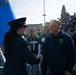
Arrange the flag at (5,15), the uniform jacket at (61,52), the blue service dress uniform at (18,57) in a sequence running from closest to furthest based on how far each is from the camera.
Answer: the blue service dress uniform at (18,57), the uniform jacket at (61,52), the flag at (5,15)

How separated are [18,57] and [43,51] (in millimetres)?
1060

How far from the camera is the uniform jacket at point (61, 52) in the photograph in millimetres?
5164

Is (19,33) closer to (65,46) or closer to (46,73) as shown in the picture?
(65,46)

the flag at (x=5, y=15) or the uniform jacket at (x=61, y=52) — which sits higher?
the flag at (x=5, y=15)

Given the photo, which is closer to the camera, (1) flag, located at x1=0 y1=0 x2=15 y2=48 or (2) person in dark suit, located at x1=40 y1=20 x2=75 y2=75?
(2) person in dark suit, located at x1=40 y1=20 x2=75 y2=75

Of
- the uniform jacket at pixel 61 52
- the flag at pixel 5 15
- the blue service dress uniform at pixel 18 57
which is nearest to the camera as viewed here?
the blue service dress uniform at pixel 18 57

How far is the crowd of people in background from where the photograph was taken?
4453 millimetres

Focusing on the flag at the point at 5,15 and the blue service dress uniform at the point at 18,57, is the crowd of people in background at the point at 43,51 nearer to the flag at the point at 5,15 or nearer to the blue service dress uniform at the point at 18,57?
the blue service dress uniform at the point at 18,57

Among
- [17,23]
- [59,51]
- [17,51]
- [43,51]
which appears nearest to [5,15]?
[43,51]

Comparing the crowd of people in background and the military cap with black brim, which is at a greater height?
the military cap with black brim

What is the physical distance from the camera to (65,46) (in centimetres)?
520

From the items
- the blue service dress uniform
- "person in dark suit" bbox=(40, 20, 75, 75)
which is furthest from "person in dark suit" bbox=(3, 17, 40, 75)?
"person in dark suit" bbox=(40, 20, 75, 75)

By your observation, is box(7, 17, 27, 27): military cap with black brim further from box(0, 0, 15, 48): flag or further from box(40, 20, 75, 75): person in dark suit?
box(0, 0, 15, 48): flag

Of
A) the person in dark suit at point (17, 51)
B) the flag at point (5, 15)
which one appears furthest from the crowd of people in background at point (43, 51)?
the flag at point (5, 15)
